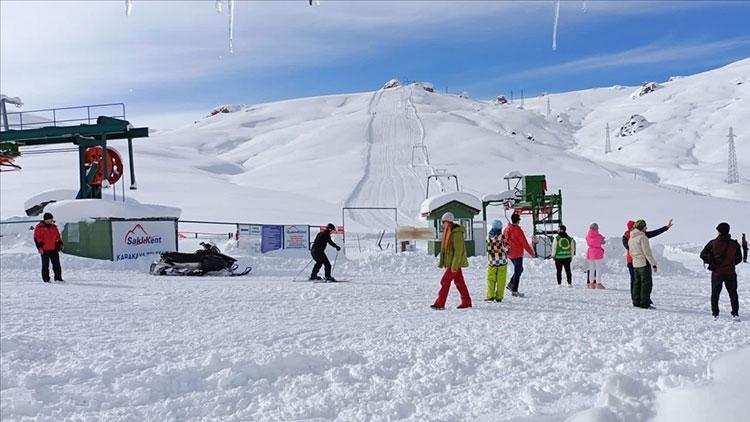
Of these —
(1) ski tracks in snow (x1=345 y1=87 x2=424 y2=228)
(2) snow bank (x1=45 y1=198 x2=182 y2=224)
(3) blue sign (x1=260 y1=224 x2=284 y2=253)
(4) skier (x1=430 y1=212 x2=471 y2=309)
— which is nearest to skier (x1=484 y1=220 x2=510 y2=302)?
(4) skier (x1=430 y1=212 x2=471 y2=309)

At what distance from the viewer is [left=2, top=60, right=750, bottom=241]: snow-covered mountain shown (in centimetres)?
4928

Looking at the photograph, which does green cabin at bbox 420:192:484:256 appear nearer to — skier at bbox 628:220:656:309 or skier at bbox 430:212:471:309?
skier at bbox 628:220:656:309

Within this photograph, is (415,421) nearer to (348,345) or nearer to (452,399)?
(452,399)

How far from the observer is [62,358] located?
23.5 ft

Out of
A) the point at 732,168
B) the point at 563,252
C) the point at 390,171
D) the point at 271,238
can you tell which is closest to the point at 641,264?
the point at 563,252

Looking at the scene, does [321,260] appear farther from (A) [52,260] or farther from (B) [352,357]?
(B) [352,357]

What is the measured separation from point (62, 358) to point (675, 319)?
806 cm

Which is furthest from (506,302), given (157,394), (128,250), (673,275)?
(128,250)

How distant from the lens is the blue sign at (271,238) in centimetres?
2225

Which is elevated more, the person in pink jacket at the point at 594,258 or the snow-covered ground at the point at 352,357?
the person in pink jacket at the point at 594,258

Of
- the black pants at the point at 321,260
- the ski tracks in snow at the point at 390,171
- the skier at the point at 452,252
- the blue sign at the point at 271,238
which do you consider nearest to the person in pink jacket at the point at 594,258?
the skier at the point at 452,252

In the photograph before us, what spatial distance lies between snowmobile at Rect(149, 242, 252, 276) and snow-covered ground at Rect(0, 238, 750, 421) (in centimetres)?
515

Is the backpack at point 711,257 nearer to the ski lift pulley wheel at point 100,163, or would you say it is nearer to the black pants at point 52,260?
the black pants at point 52,260

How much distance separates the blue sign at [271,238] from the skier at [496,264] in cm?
1252
